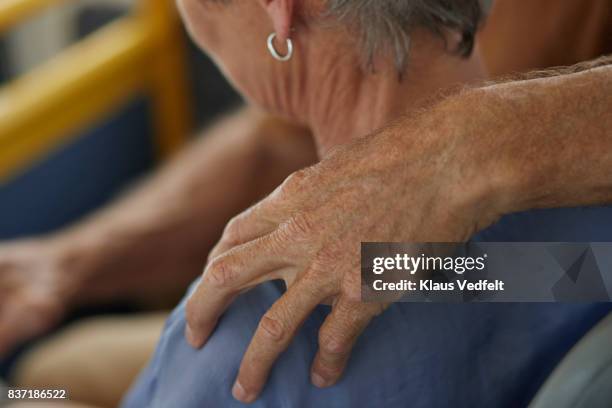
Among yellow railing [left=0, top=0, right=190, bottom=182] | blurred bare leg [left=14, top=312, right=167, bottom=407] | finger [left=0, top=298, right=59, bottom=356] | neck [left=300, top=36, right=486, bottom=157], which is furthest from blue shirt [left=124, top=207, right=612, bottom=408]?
yellow railing [left=0, top=0, right=190, bottom=182]

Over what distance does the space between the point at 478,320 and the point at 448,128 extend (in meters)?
0.18

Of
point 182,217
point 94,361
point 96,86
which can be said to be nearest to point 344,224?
point 94,361

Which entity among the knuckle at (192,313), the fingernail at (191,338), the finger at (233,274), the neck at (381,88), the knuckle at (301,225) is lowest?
the fingernail at (191,338)

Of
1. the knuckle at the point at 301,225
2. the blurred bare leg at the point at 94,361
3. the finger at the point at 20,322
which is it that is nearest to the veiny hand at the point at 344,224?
the knuckle at the point at 301,225

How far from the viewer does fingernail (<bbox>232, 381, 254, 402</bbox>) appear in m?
→ 0.68

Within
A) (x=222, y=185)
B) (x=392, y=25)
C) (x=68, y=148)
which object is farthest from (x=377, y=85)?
(x=68, y=148)

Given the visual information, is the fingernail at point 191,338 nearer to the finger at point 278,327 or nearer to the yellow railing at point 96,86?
the finger at point 278,327

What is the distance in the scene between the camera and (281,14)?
0.71m

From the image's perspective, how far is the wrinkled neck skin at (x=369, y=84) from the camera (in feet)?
2.44

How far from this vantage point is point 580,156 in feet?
2.24

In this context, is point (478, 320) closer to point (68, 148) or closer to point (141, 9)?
point (68, 148)

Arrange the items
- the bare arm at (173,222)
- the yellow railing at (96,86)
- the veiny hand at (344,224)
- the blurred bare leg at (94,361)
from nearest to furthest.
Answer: the veiny hand at (344,224)
the blurred bare leg at (94,361)
the bare arm at (173,222)
the yellow railing at (96,86)

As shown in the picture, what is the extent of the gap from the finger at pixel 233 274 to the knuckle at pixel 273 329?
0.04 m

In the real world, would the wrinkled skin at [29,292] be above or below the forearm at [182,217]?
below
